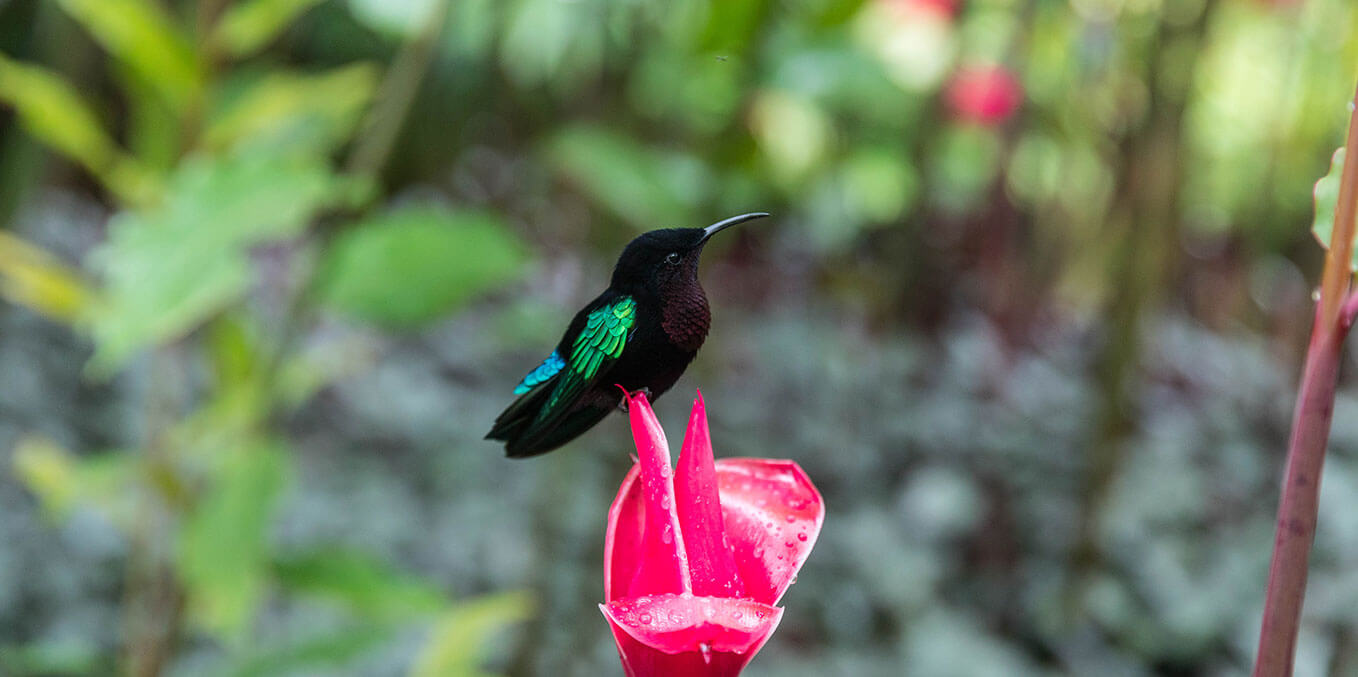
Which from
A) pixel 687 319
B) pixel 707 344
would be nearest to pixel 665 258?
pixel 687 319

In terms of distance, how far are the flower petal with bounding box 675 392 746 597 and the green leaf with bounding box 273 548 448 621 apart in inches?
23.4

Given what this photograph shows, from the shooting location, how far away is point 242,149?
744 millimetres

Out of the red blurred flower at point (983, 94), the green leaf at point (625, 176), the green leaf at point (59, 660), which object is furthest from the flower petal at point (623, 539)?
the red blurred flower at point (983, 94)

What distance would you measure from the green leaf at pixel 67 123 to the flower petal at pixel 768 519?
62 cm

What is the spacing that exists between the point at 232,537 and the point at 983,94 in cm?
114

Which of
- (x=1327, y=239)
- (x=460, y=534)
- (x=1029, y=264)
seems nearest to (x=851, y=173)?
(x=1029, y=264)

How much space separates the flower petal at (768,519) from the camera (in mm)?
150

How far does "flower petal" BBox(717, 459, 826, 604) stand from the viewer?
0.49 ft

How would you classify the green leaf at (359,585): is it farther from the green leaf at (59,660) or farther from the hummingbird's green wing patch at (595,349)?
the hummingbird's green wing patch at (595,349)

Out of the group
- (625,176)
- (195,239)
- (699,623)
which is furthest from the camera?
(625,176)

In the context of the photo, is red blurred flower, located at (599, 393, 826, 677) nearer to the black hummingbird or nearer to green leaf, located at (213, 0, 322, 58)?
the black hummingbird

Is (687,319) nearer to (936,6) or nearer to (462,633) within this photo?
(462,633)

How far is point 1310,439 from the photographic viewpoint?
0.52 ft

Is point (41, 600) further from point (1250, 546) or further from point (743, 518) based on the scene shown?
point (1250, 546)
